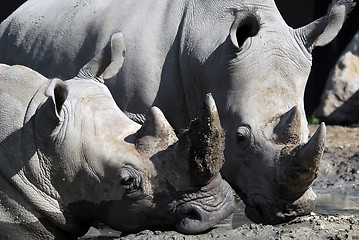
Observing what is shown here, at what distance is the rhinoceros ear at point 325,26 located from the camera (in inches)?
248

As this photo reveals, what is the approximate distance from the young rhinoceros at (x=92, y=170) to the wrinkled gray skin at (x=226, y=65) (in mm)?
973

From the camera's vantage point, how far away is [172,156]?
4449mm

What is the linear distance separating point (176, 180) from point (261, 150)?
1.29 m

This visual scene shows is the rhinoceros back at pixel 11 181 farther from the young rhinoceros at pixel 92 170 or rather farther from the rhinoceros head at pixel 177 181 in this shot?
the rhinoceros head at pixel 177 181

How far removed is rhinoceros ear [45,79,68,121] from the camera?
445 centimetres

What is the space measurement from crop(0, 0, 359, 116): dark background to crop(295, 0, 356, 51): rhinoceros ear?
6763 millimetres

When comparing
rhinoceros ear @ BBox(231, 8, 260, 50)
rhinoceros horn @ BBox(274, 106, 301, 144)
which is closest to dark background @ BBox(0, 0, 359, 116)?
rhinoceros ear @ BBox(231, 8, 260, 50)

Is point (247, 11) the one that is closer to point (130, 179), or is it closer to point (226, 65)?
point (226, 65)

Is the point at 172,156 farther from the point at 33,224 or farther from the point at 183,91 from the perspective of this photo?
the point at 183,91

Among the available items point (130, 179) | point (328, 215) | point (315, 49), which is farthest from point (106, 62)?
point (315, 49)

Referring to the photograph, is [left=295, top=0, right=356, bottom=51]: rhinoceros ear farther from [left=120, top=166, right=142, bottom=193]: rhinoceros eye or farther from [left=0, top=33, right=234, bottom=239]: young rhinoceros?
[left=120, top=166, right=142, bottom=193]: rhinoceros eye

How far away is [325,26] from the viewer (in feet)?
20.9

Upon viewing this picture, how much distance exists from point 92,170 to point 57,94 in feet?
1.43

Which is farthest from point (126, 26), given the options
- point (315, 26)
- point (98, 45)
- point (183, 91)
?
point (315, 26)
